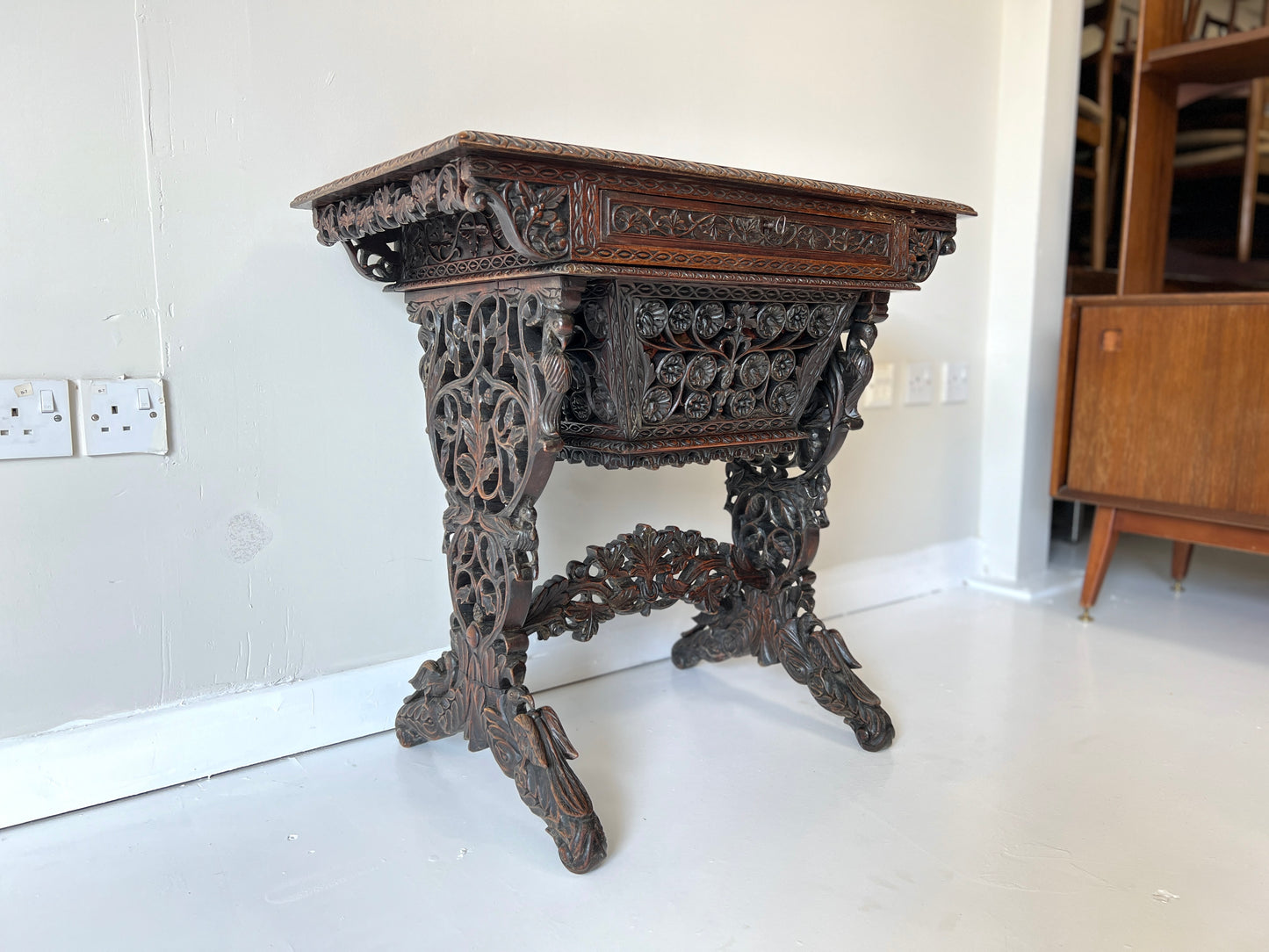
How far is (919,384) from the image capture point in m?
2.40

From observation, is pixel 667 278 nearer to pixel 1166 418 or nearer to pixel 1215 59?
pixel 1166 418

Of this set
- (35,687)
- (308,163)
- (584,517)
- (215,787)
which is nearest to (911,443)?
(584,517)

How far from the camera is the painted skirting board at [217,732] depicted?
1.32 m

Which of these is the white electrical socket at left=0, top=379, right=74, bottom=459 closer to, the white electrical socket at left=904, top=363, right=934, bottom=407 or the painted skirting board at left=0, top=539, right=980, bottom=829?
the painted skirting board at left=0, top=539, right=980, bottom=829

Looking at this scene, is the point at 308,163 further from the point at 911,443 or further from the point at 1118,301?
the point at 1118,301

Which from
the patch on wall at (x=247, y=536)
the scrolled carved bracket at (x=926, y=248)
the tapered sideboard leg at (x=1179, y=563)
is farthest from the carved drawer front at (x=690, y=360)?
the tapered sideboard leg at (x=1179, y=563)

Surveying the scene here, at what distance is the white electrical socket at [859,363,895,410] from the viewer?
227cm

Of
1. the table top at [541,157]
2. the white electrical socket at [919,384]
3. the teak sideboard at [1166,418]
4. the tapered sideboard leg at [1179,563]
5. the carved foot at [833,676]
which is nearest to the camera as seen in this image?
the table top at [541,157]

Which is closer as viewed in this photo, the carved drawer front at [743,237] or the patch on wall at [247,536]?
the carved drawer front at [743,237]

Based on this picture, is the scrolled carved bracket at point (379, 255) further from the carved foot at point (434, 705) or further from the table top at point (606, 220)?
the carved foot at point (434, 705)

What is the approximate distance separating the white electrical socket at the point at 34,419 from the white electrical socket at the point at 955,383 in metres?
2.01

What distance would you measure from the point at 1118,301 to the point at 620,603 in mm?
1495

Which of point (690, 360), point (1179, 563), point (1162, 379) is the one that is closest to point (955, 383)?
point (1162, 379)

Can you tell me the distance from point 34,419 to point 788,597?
1.20 metres
